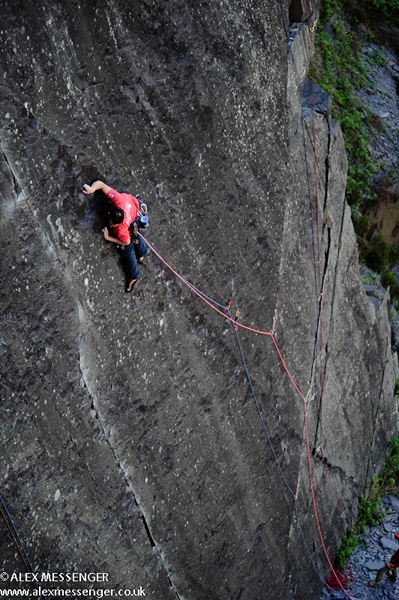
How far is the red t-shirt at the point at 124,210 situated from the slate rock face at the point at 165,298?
136 millimetres

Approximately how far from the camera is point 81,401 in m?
4.02

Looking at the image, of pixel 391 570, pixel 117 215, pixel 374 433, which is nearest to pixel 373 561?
pixel 391 570

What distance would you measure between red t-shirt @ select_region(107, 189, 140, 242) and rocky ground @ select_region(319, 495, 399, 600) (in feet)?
18.3

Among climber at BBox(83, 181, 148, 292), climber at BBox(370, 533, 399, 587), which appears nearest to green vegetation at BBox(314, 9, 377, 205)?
climber at BBox(370, 533, 399, 587)

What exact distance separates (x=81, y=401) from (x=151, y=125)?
6.10ft

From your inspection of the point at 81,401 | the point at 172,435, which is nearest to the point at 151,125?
the point at 81,401

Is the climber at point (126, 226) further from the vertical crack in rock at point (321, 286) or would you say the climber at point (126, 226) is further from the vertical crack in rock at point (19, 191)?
the vertical crack in rock at point (321, 286)

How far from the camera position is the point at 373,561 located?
7.91 m

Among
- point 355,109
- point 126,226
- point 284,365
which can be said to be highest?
point 126,226

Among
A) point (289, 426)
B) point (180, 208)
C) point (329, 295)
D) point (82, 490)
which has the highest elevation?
point (180, 208)

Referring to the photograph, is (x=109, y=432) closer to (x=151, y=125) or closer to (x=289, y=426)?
(x=151, y=125)

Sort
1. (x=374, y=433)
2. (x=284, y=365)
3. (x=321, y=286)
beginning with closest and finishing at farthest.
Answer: (x=284, y=365)
(x=321, y=286)
(x=374, y=433)

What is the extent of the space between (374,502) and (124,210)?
6.50 metres

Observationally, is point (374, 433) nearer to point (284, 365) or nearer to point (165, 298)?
point (284, 365)
